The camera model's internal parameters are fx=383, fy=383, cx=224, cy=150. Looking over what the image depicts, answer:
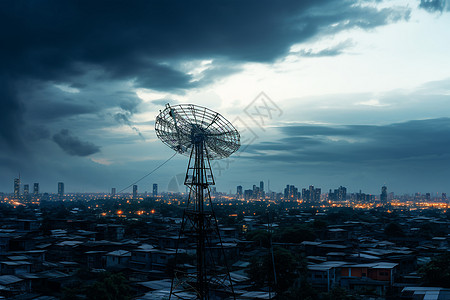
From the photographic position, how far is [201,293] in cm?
1466

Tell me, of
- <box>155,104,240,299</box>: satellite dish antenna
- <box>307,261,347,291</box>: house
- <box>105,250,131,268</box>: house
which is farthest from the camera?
<box>105,250,131,268</box>: house

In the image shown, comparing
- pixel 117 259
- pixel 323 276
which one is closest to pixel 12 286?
pixel 117 259

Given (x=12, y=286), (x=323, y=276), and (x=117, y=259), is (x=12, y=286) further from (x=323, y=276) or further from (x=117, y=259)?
(x=323, y=276)

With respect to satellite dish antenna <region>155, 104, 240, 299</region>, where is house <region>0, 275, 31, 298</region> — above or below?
below

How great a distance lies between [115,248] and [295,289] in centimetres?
2055

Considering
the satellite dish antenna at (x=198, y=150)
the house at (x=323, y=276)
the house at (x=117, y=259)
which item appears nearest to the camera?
the satellite dish antenna at (x=198, y=150)

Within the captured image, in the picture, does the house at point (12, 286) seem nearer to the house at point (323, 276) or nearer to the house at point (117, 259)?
the house at point (117, 259)

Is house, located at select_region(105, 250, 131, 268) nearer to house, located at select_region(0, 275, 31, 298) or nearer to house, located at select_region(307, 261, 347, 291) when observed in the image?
house, located at select_region(0, 275, 31, 298)

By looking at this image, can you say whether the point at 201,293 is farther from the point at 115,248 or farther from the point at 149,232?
the point at 149,232

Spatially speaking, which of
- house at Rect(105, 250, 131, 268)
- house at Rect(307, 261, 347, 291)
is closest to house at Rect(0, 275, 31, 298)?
house at Rect(105, 250, 131, 268)

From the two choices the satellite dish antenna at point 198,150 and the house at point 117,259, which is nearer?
the satellite dish antenna at point 198,150

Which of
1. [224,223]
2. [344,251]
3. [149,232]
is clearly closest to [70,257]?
[149,232]

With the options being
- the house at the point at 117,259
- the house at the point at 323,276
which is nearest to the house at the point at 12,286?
the house at the point at 117,259

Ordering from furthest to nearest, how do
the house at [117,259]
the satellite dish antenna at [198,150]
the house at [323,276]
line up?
the house at [117,259], the house at [323,276], the satellite dish antenna at [198,150]
